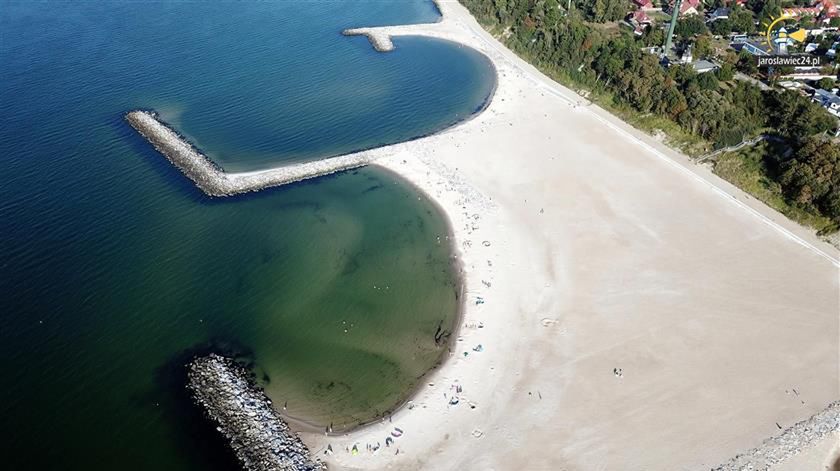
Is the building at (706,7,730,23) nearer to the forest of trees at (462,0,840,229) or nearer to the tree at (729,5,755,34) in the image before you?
the tree at (729,5,755,34)

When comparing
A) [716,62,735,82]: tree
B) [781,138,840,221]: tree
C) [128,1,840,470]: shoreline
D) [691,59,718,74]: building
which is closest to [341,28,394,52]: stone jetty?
[128,1,840,470]: shoreline

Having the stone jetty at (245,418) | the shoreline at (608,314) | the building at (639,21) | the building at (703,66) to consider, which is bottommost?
the stone jetty at (245,418)

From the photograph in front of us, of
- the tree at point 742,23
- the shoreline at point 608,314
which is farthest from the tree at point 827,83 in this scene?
the shoreline at point 608,314

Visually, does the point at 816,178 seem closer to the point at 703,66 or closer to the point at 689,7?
the point at 703,66

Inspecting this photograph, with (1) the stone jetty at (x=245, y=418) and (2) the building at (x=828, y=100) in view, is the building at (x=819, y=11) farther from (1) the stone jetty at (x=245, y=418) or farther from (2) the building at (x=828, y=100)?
(1) the stone jetty at (x=245, y=418)

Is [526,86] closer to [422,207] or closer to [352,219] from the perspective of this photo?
[422,207]

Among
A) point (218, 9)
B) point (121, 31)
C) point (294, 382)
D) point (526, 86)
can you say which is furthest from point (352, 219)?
point (218, 9)
